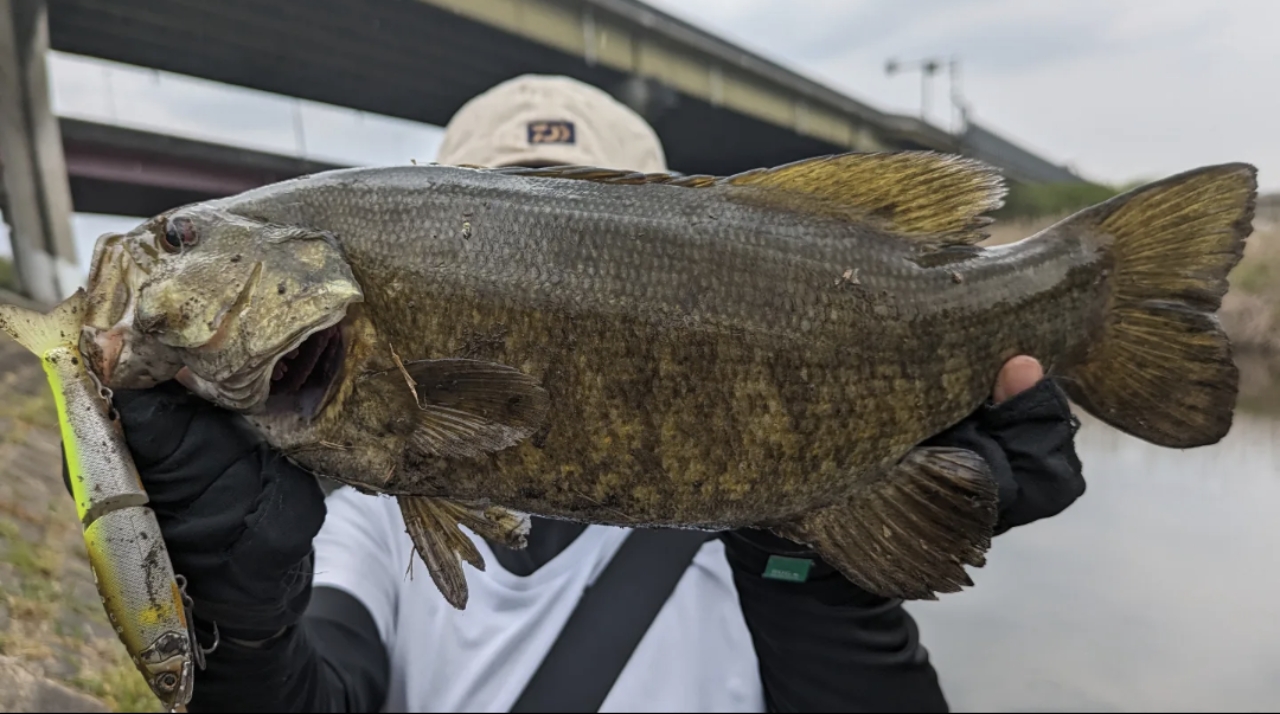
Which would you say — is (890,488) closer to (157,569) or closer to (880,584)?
(880,584)

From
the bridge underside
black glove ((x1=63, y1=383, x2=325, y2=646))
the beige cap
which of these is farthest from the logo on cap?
the bridge underside

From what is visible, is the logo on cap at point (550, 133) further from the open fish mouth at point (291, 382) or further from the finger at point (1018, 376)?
the finger at point (1018, 376)

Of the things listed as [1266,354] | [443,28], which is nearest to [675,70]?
[443,28]

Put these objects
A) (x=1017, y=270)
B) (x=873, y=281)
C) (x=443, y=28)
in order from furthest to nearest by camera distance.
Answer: (x=443, y=28), (x=1017, y=270), (x=873, y=281)

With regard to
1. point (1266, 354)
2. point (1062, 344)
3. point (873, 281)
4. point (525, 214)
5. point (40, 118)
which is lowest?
point (1266, 354)

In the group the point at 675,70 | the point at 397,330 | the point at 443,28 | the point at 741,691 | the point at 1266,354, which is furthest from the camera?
the point at 675,70

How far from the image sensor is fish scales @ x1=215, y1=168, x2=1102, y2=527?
1.52 meters

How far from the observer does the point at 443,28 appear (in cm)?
1568

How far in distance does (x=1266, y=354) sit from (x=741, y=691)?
10453mm

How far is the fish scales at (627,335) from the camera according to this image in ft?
4.88

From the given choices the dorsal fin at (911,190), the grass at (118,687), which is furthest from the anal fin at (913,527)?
the grass at (118,687)

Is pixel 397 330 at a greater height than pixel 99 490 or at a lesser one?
greater

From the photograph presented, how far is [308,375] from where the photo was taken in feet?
5.04

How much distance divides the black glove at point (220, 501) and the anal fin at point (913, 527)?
1165 mm
